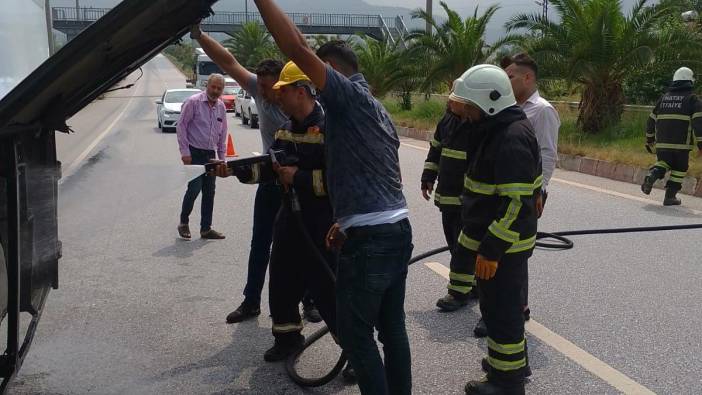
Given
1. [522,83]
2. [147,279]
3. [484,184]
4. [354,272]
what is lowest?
[147,279]

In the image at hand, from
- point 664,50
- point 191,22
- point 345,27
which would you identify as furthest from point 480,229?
point 345,27

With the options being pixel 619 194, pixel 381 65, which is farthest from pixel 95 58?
pixel 381 65

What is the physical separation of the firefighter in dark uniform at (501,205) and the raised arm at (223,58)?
4.87ft

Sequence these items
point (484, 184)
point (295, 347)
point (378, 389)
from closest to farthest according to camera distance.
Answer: point (378, 389)
point (484, 184)
point (295, 347)

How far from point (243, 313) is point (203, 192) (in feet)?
8.23

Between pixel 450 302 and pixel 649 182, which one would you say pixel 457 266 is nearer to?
pixel 450 302

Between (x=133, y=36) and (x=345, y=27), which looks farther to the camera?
(x=345, y=27)

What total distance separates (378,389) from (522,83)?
7.48 feet

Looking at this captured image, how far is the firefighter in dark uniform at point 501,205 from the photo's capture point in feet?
10.2

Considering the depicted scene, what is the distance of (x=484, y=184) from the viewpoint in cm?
333

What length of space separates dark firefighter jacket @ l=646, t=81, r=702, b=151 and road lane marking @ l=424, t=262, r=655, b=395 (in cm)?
517

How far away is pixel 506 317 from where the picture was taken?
3273 millimetres

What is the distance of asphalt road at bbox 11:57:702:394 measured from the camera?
3.62 metres

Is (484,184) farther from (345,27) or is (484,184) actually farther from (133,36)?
(345,27)
